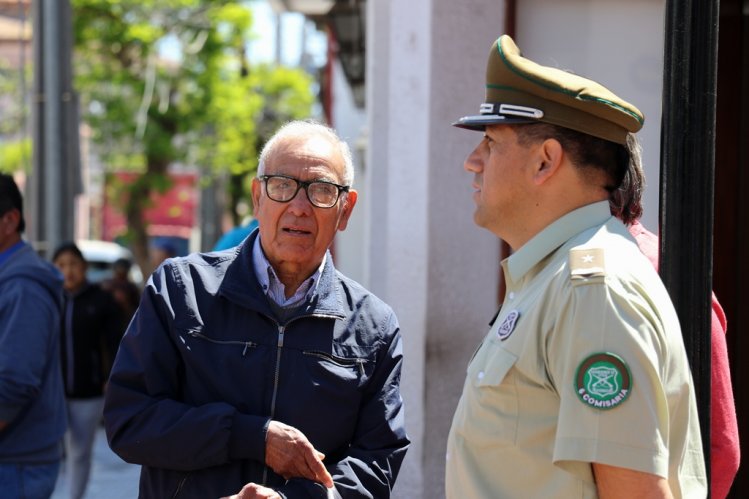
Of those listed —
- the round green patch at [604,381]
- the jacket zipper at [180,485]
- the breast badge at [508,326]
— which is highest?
the breast badge at [508,326]

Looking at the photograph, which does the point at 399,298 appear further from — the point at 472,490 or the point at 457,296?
the point at 472,490

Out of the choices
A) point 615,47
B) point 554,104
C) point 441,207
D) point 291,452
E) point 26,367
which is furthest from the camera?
point 441,207

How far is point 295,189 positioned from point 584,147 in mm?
1050

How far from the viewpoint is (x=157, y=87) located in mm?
22516

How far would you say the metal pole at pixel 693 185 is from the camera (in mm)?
2361

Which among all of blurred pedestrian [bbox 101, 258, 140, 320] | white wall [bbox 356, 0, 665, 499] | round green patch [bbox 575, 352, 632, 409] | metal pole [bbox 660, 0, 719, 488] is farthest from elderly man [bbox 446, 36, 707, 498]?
blurred pedestrian [bbox 101, 258, 140, 320]

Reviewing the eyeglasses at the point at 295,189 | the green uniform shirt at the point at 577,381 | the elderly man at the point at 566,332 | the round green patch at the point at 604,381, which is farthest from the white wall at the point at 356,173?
the round green patch at the point at 604,381

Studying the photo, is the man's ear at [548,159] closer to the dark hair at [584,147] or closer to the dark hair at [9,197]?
the dark hair at [584,147]

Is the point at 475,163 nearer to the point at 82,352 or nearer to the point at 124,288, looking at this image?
the point at 82,352

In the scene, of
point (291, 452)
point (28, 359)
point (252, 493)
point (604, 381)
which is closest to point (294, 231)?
point (291, 452)

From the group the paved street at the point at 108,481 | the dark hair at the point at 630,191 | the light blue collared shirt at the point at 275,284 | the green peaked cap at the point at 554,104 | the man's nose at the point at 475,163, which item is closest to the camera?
the green peaked cap at the point at 554,104

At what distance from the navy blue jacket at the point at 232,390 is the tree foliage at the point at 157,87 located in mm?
19081

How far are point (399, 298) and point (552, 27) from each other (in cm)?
161

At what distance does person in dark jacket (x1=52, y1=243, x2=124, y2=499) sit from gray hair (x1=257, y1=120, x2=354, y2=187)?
4506 mm
